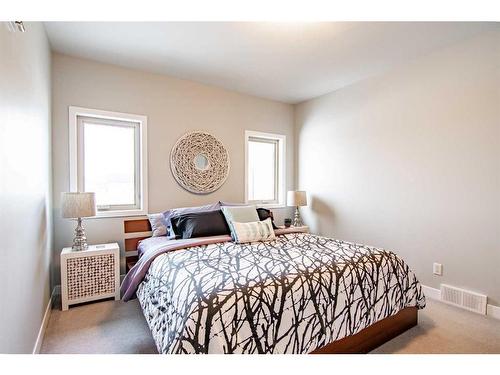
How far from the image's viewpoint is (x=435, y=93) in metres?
2.65

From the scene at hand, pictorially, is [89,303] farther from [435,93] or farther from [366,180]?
[435,93]

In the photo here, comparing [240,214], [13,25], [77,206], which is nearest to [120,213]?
[77,206]

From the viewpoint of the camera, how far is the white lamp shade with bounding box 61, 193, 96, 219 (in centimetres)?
239

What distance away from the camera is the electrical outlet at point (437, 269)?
265cm

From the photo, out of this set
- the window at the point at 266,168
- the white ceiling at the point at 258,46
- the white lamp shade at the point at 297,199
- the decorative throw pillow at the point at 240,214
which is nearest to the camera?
the white ceiling at the point at 258,46

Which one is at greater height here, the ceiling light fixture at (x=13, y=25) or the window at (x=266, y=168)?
the ceiling light fixture at (x=13, y=25)

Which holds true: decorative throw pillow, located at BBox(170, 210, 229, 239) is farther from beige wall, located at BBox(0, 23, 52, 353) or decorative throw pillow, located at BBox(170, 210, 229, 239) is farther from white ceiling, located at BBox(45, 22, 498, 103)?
white ceiling, located at BBox(45, 22, 498, 103)

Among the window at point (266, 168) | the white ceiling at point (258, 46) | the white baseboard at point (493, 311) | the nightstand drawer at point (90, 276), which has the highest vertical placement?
the white ceiling at point (258, 46)

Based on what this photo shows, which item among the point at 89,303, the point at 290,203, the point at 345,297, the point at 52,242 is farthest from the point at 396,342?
the point at 52,242

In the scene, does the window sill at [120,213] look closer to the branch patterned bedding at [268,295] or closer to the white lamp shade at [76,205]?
the white lamp shade at [76,205]

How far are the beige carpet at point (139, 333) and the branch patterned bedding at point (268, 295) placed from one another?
231 millimetres

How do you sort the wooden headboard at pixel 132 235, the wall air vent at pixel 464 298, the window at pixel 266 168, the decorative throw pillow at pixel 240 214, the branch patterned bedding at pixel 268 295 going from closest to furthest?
the branch patterned bedding at pixel 268 295 → the wall air vent at pixel 464 298 → the decorative throw pillow at pixel 240 214 → the wooden headboard at pixel 132 235 → the window at pixel 266 168

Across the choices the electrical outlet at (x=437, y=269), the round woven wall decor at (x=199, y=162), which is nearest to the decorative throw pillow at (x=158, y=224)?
the round woven wall decor at (x=199, y=162)

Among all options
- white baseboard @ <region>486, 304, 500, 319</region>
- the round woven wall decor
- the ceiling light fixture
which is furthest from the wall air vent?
the ceiling light fixture
